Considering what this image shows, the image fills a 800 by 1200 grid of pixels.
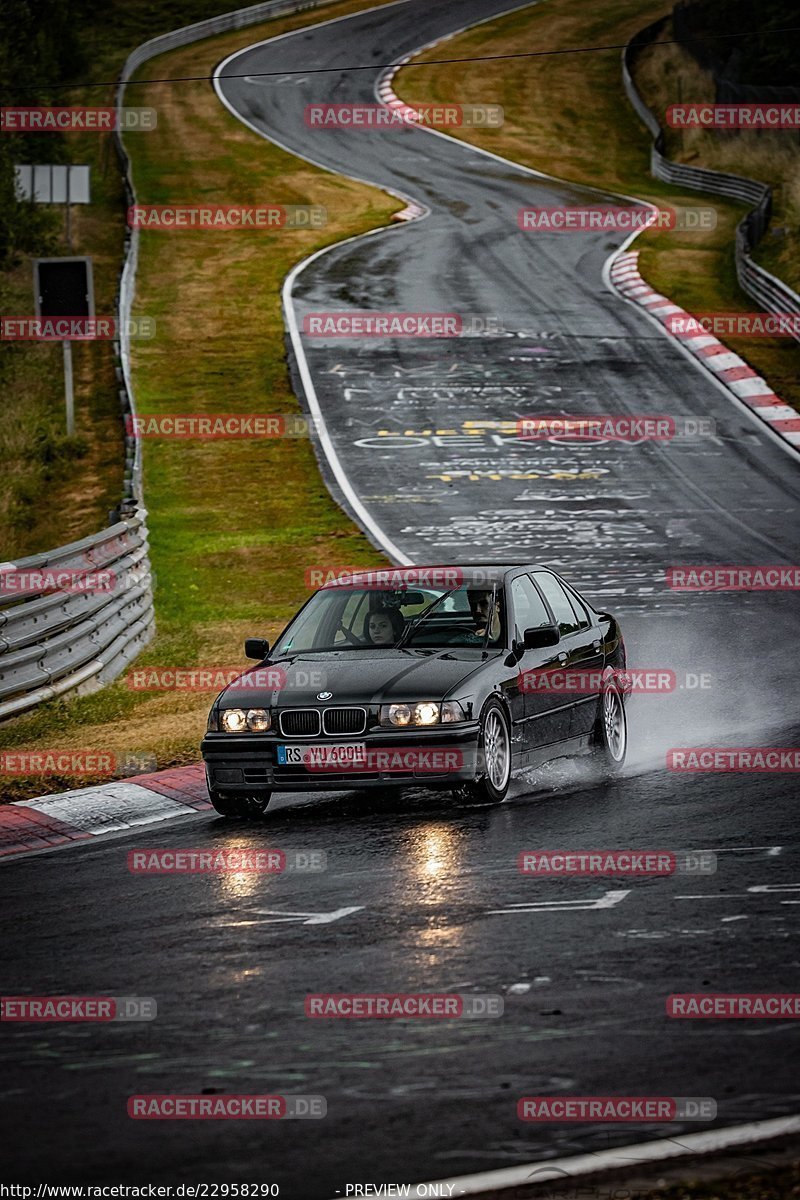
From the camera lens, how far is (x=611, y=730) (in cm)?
1191

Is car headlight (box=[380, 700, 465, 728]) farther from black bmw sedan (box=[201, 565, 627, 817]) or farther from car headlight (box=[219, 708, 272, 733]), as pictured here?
car headlight (box=[219, 708, 272, 733])

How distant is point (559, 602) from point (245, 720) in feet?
9.22

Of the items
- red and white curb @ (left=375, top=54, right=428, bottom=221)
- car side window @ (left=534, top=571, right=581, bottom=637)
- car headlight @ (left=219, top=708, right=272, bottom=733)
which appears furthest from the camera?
red and white curb @ (left=375, top=54, right=428, bottom=221)

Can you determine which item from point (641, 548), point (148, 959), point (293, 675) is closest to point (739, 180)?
point (641, 548)

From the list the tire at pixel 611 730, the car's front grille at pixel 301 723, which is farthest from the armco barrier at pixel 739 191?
the car's front grille at pixel 301 723

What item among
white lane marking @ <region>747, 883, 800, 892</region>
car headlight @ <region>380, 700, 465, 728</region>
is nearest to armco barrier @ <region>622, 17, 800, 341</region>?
car headlight @ <region>380, 700, 465, 728</region>

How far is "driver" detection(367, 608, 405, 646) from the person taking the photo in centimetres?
1107

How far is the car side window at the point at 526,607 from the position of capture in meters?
11.2

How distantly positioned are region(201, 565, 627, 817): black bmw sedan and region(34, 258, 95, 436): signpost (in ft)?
45.0

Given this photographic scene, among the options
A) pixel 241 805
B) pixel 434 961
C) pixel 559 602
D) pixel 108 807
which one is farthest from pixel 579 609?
pixel 434 961

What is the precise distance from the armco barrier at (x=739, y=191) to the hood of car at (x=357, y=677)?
78.2 feet

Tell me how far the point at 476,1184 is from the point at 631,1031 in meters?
1.32

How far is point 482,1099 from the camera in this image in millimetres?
5207

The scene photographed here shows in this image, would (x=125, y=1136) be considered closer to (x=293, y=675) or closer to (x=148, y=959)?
(x=148, y=959)
